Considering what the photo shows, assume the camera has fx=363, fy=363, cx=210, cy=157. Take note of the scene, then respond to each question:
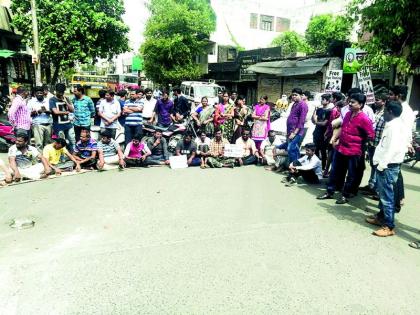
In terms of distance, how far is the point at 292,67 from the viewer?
797 inches

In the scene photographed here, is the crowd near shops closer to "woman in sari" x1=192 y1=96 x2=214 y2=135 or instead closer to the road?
"woman in sari" x1=192 y1=96 x2=214 y2=135

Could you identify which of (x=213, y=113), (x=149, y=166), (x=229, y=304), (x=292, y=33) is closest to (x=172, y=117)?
(x=213, y=113)

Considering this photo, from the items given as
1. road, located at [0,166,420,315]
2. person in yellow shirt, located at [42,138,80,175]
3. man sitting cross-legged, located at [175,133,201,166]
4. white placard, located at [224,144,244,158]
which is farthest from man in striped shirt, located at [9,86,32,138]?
white placard, located at [224,144,244,158]

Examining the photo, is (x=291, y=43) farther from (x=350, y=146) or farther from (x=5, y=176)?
(x=5, y=176)

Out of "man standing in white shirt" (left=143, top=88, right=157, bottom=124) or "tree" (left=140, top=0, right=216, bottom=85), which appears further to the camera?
"tree" (left=140, top=0, right=216, bottom=85)

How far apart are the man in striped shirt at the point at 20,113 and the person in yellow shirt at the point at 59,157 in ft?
2.78

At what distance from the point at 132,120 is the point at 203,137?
5.79 ft

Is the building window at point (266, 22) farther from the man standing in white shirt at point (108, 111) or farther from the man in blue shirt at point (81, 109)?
the man in blue shirt at point (81, 109)

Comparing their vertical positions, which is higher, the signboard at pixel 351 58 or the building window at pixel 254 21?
the building window at pixel 254 21

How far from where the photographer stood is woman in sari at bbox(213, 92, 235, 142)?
965 centimetres

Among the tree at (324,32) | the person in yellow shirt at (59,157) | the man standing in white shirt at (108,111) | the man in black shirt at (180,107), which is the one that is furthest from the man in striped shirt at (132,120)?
the tree at (324,32)

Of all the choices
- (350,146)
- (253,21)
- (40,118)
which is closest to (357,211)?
(350,146)

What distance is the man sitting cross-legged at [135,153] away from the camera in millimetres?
8216

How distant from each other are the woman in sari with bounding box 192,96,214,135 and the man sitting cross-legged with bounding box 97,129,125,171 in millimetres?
2533
